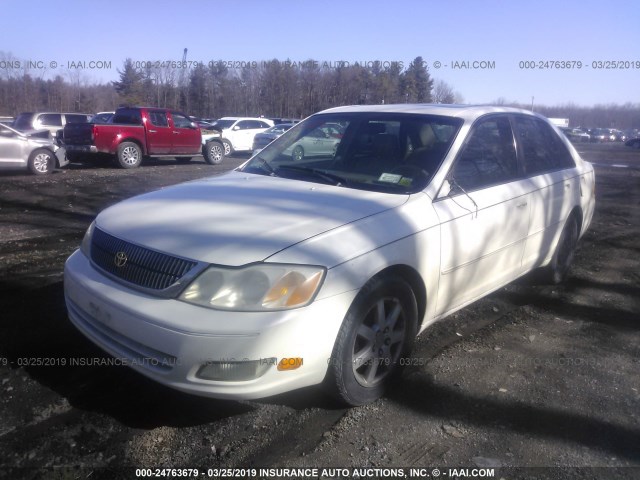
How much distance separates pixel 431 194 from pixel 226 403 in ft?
5.73

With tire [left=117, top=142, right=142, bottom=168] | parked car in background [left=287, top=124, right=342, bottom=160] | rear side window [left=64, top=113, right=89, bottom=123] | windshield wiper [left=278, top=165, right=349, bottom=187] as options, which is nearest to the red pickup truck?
tire [left=117, top=142, right=142, bottom=168]

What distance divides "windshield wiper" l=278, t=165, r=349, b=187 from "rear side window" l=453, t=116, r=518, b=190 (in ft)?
2.51

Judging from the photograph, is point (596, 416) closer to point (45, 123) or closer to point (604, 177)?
point (604, 177)

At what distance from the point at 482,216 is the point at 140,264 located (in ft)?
7.28

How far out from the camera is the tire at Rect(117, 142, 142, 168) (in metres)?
15.3

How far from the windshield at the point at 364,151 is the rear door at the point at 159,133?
41.8ft

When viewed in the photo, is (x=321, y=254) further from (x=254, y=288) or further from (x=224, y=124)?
(x=224, y=124)

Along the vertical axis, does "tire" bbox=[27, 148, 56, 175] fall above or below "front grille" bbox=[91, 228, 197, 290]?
below

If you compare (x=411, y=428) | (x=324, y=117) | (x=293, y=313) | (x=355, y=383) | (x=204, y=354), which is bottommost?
(x=411, y=428)

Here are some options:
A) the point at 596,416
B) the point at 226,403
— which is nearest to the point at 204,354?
the point at 226,403

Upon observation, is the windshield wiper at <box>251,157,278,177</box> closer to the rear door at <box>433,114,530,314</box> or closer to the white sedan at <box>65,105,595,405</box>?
the white sedan at <box>65,105,595,405</box>

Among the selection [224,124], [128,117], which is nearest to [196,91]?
[224,124]

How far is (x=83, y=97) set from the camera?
2320 inches

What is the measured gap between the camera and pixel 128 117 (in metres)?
16.2
